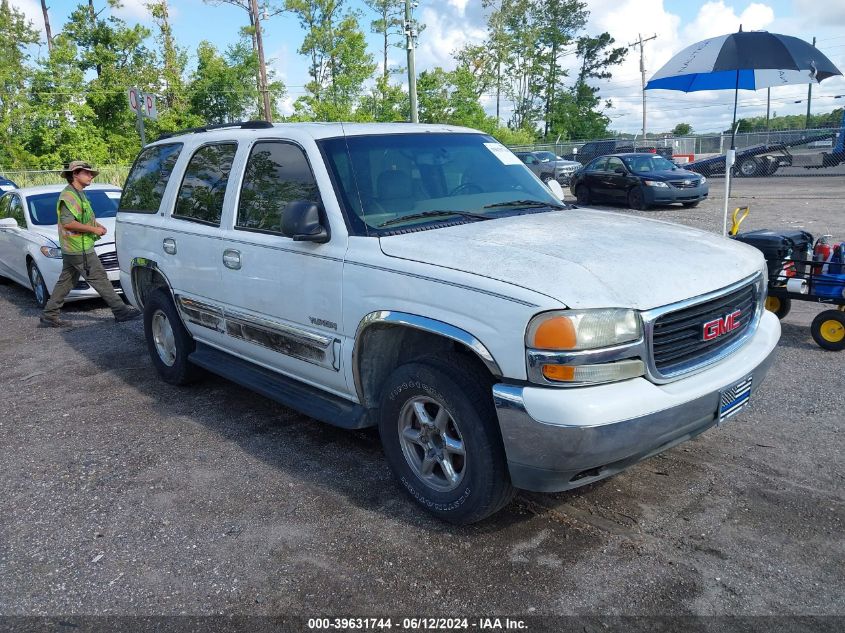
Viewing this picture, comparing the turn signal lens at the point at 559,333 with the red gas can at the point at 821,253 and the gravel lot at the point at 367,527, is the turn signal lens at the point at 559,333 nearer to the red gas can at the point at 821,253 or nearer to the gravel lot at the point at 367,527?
the gravel lot at the point at 367,527

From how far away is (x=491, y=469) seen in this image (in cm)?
303

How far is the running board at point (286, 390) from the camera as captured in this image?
3.76 m

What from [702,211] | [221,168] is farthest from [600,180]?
[221,168]

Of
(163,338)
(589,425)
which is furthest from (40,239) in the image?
(589,425)

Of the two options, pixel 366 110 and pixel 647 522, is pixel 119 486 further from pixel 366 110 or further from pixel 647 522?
pixel 366 110

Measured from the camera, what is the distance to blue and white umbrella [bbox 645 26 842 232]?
8.81m

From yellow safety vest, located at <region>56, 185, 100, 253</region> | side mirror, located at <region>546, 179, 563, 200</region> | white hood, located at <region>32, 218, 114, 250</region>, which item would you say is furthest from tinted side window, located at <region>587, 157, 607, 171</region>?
side mirror, located at <region>546, 179, 563, 200</region>

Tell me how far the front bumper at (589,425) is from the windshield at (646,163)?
16.3 metres

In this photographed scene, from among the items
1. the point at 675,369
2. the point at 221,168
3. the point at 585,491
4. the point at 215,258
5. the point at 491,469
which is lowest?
the point at 585,491

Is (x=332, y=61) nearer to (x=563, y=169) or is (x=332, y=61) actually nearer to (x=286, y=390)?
(x=563, y=169)

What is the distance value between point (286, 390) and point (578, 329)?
2.11m

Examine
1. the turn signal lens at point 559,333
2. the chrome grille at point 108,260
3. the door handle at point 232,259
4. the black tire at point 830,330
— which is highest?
the door handle at point 232,259

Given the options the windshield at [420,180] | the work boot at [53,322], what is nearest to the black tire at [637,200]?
the work boot at [53,322]

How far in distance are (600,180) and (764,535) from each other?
1665 centimetres
